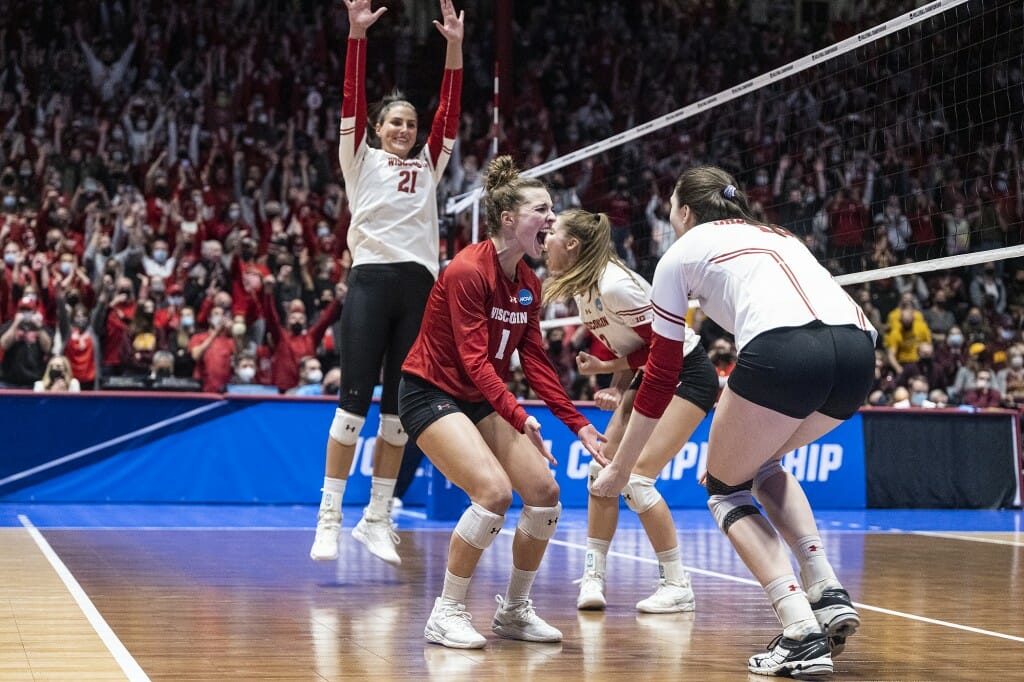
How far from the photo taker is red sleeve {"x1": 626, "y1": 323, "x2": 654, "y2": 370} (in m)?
5.70

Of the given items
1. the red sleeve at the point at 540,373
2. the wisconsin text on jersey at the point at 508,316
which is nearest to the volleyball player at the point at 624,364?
the red sleeve at the point at 540,373

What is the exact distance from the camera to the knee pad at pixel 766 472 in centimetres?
454

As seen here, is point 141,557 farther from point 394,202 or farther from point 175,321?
point 175,321

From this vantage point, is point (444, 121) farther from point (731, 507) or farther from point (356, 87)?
point (731, 507)

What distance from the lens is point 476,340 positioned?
15.4ft

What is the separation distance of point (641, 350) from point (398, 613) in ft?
5.33

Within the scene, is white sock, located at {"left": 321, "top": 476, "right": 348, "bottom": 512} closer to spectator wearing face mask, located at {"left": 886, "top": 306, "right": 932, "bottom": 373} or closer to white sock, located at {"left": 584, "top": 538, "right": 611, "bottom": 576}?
white sock, located at {"left": 584, "top": 538, "right": 611, "bottom": 576}

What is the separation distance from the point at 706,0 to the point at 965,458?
14671 mm

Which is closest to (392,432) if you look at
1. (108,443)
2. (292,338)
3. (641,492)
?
(641,492)

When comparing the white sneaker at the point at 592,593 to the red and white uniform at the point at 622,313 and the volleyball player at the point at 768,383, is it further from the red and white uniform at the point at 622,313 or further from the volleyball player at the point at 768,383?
the volleyball player at the point at 768,383

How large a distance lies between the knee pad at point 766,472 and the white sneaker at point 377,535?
2352mm

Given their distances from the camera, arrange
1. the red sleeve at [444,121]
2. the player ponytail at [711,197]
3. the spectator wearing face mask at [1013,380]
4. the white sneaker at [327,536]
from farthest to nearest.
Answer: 1. the spectator wearing face mask at [1013,380]
2. the red sleeve at [444,121]
3. the white sneaker at [327,536]
4. the player ponytail at [711,197]

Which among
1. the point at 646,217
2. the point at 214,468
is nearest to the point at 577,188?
the point at 646,217

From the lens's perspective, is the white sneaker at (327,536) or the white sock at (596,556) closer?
the white sock at (596,556)
